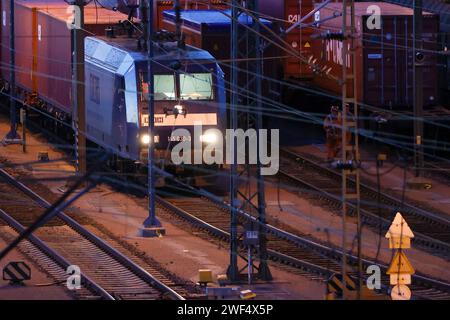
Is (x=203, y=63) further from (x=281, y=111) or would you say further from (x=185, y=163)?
(x=281, y=111)

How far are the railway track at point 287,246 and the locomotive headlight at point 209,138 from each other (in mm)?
1196

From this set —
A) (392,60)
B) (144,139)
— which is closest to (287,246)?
(144,139)

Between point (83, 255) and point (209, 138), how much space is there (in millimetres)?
5486

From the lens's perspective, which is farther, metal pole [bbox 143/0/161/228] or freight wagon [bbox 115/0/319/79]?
freight wagon [bbox 115/0/319/79]

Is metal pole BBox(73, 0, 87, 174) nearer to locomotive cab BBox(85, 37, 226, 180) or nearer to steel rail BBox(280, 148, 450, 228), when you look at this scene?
locomotive cab BBox(85, 37, 226, 180)

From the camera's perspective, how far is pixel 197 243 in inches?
974

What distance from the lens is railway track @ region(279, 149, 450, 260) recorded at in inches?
989

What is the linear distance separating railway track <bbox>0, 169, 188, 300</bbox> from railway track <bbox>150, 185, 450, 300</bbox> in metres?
2.03

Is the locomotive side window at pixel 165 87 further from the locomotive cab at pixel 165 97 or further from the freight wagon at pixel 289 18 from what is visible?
the freight wagon at pixel 289 18

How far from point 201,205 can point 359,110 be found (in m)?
7.62

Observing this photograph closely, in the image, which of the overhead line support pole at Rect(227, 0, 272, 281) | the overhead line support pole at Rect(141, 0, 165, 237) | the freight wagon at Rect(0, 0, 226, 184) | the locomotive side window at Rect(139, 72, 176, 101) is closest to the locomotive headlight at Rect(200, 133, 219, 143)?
the freight wagon at Rect(0, 0, 226, 184)

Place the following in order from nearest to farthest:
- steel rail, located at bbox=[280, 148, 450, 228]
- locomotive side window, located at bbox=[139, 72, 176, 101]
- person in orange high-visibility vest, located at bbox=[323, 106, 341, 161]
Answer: person in orange high-visibility vest, located at bbox=[323, 106, 341, 161]
steel rail, located at bbox=[280, 148, 450, 228]
locomotive side window, located at bbox=[139, 72, 176, 101]

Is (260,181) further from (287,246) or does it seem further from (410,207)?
(410,207)

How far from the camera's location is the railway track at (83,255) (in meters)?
20.5
